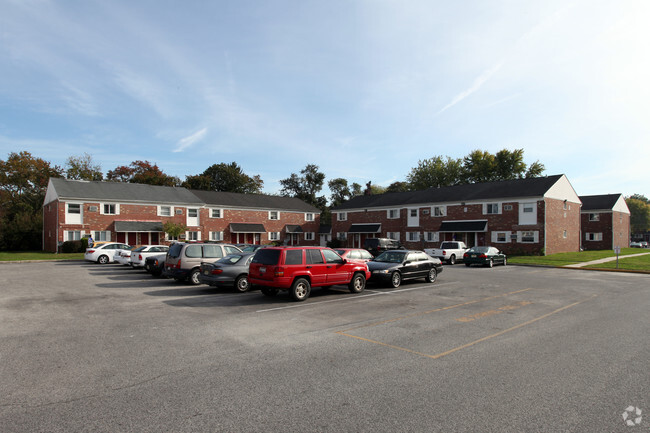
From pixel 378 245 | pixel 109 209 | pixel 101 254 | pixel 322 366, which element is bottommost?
pixel 322 366

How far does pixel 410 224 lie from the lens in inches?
1919

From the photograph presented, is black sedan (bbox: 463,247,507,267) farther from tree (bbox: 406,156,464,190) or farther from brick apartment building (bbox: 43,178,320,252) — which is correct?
tree (bbox: 406,156,464,190)

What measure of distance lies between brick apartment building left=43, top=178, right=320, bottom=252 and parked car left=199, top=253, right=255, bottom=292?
108 ft

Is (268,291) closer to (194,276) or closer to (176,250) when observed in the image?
(194,276)

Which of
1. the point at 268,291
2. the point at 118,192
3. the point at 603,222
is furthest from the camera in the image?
the point at 603,222

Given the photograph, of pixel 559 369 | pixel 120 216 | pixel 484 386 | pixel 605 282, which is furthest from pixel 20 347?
pixel 120 216

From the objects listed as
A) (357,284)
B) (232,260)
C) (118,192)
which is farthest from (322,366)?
(118,192)

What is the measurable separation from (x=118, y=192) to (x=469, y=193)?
39936mm

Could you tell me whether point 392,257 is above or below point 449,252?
above

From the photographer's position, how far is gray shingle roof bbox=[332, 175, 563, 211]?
3981 cm

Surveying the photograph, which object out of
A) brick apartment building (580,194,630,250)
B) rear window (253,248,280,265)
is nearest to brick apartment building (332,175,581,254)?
brick apartment building (580,194,630,250)

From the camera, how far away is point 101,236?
137ft

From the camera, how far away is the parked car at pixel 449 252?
30531mm

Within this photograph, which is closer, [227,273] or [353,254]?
[227,273]
